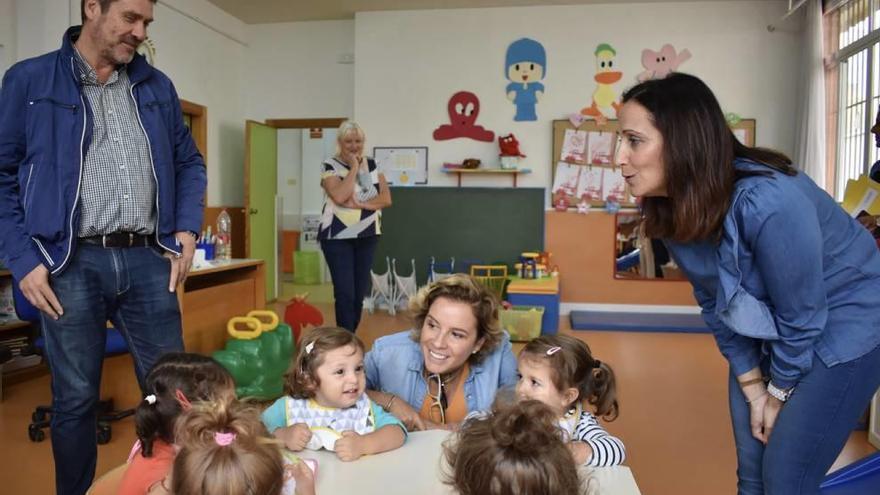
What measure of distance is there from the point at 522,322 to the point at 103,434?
301 cm

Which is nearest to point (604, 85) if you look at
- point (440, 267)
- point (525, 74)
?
point (525, 74)

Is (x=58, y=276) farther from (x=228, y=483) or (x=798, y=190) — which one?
(x=798, y=190)

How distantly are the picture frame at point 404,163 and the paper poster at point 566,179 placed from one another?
4.19ft

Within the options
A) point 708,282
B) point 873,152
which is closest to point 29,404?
point 708,282

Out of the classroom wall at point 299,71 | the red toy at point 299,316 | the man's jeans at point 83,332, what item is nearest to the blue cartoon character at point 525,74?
the classroom wall at point 299,71

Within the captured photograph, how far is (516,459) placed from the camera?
877mm

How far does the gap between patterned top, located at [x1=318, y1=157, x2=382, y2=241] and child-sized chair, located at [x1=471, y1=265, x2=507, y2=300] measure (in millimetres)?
1786

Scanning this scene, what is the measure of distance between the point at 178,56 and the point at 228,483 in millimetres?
5671

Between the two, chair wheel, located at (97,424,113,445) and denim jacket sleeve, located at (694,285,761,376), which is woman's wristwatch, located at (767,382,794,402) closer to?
denim jacket sleeve, located at (694,285,761,376)

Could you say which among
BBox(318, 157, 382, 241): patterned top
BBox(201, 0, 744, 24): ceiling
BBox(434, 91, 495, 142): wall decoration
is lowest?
BBox(318, 157, 382, 241): patterned top

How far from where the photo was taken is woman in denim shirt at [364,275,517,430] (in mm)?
1746

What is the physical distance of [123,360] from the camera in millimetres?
3182

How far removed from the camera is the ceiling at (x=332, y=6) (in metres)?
6.14

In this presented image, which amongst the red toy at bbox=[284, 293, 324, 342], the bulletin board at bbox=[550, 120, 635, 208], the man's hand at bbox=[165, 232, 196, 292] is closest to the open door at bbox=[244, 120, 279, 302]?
the red toy at bbox=[284, 293, 324, 342]
